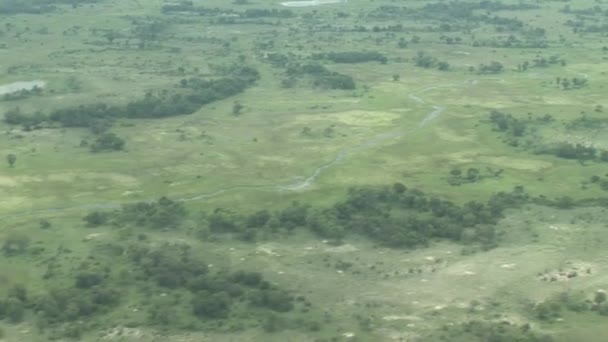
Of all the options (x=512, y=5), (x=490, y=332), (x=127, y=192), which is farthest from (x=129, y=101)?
(x=512, y=5)

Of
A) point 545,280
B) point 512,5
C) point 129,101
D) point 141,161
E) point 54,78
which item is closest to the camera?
point 545,280

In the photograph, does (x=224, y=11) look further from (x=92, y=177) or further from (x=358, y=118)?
(x=92, y=177)

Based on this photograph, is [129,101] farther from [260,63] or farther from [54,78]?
[260,63]

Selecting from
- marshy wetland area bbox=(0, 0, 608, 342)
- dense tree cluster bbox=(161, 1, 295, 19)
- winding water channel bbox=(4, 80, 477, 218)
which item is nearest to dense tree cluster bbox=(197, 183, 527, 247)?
marshy wetland area bbox=(0, 0, 608, 342)

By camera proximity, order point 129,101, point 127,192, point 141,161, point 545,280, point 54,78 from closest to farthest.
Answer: point 545,280 < point 127,192 < point 141,161 < point 129,101 < point 54,78

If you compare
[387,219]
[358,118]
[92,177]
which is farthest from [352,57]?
[387,219]

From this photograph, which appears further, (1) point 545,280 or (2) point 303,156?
(2) point 303,156

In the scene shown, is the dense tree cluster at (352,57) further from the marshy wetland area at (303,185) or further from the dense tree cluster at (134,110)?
the dense tree cluster at (134,110)
